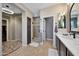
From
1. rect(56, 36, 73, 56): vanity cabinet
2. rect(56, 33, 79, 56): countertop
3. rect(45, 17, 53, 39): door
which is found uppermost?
rect(45, 17, 53, 39): door

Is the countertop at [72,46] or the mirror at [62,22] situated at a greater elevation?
the mirror at [62,22]

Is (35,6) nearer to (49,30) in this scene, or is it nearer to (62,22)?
(49,30)

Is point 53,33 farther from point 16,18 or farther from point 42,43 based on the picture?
point 16,18

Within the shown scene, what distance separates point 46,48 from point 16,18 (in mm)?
1800

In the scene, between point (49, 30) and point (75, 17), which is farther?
point (49, 30)

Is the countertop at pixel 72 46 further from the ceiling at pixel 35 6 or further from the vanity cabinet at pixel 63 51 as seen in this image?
the ceiling at pixel 35 6

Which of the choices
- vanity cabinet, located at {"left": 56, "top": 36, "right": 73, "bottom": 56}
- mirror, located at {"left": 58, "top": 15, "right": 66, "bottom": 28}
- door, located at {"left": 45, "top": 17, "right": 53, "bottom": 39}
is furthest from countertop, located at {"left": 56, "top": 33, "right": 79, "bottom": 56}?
mirror, located at {"left": 58, "top": 15, "right": 66, "bottom": 28}

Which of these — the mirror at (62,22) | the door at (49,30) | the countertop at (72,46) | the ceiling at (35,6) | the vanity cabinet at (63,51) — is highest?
the ceiling at (35,6)

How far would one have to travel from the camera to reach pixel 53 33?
3316mm

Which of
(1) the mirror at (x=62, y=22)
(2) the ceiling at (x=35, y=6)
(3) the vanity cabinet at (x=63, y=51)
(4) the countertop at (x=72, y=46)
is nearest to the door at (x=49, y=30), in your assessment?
(1) the mirror at (x=62, y=22)

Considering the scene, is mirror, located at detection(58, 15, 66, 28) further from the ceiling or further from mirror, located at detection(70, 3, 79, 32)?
mirror, located at detection(70, 3, 79, 32)

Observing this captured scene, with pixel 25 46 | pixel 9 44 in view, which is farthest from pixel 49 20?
pixel 9 44

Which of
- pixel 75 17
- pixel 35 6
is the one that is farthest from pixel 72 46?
pixel 35 6

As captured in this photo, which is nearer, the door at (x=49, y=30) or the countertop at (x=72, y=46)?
the countertop at (x=72, y=46)
